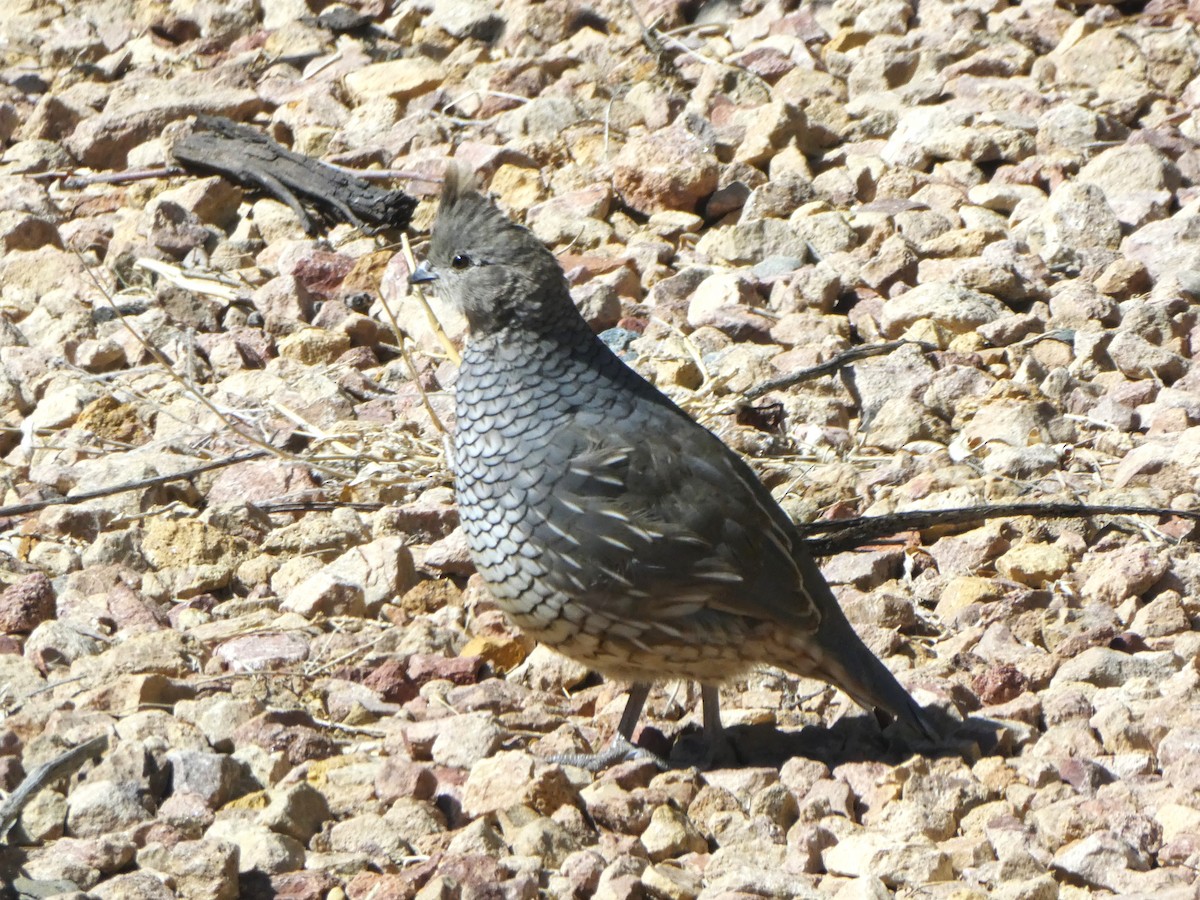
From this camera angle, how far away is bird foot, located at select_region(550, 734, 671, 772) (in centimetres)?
484

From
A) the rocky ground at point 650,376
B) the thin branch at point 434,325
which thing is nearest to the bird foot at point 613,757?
the rocky ground at point 650,376

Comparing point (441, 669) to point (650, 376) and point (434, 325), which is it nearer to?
point (434, 325)

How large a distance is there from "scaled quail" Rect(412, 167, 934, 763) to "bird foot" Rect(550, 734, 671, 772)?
0.09 m

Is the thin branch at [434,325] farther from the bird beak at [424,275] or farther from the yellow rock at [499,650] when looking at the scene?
the yellow rock at [499,650]

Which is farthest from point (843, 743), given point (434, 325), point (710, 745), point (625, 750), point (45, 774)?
point (434, 325)

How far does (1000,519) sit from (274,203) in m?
3.78

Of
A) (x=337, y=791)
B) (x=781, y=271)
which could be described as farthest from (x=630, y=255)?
(x=337, y=791)

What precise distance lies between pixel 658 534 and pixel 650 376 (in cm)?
205

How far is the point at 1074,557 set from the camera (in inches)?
223

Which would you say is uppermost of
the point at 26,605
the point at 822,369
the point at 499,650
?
the point at 822,369

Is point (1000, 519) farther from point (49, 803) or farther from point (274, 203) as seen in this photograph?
point (274, 203)

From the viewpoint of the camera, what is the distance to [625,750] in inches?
194

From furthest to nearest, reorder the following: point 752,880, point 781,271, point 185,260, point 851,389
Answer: point 185,260 < point 781,271 < point 851,389 < point 752,880

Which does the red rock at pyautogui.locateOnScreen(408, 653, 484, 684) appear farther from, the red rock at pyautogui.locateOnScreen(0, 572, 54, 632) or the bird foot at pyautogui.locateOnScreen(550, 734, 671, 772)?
the red rock at pyautogui.locateOnScreen(0, 572, 54, 632)
